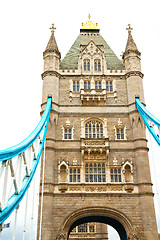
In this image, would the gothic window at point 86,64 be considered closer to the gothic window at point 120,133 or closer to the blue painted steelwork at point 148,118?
the blue painted steelwork at point 148,118

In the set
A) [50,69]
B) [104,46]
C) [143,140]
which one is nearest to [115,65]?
[104,46]

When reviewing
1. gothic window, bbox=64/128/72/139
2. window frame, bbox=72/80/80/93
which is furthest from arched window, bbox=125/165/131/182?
window frame, bbox=72/80/80/93

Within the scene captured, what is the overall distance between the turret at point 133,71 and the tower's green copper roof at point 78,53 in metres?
1.15

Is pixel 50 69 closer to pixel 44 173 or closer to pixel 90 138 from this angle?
pixel 90 138

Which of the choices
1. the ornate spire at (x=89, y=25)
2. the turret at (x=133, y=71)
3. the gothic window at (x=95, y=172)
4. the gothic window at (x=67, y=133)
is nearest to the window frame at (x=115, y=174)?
the gothic window at (x=95, y=172)

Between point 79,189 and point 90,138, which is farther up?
point 90,138

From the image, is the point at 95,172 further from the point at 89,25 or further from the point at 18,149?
the point at 89,25

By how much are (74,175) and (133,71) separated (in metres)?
10.5

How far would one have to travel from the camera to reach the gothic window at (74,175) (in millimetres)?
22281

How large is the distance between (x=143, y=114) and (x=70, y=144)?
6.13 meters

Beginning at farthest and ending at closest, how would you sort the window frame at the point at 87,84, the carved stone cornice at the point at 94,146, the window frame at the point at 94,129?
the window frame at the point at 87,84
the window frame at the point at 94,129
the carved stone cornice at the point at 94,146

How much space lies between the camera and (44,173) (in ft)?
71.7

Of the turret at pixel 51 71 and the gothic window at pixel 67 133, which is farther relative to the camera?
the turret at pixel 51 71

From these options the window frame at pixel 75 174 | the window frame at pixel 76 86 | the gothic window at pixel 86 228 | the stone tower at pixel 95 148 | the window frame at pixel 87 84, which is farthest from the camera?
the gothic window at pixel 86 228
